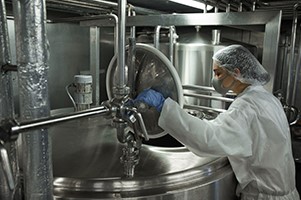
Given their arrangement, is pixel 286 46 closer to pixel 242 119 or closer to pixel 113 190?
pixel 242 119

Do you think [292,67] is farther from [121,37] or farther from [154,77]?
[121,37]

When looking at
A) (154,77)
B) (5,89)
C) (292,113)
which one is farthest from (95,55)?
(292,113)

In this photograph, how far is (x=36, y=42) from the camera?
71cm

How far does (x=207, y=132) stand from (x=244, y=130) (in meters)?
0.18

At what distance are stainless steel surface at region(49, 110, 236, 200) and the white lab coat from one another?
0.09 metres

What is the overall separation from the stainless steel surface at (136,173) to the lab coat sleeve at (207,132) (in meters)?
0.13

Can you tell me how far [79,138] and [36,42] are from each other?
90 centimetres

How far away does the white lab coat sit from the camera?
1.17 meters

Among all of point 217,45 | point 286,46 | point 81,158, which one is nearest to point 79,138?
point 81,158

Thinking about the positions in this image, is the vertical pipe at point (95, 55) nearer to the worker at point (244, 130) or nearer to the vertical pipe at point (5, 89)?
the worker at point (244, 130)

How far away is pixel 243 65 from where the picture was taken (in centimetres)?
139

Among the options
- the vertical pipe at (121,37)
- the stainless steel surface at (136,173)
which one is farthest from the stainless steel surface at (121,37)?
the stainless steel surface at (136,173)

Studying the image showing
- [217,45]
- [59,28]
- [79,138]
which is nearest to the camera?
[79,138]

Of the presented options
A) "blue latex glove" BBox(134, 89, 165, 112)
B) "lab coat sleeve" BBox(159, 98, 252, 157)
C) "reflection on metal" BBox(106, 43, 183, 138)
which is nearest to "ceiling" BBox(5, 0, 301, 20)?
"reflection on metal" BBox(106, 43, 183, 138)
